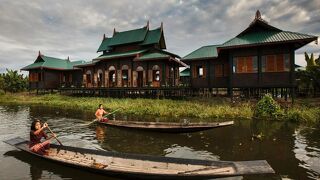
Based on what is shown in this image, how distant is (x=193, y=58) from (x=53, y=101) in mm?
20003

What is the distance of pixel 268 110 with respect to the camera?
17547 millimetres

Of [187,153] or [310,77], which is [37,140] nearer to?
[187,153]


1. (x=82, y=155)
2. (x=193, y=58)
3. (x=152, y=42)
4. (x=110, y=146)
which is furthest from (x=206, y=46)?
(x=82, y=155)

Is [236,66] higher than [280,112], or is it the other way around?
[236,66]

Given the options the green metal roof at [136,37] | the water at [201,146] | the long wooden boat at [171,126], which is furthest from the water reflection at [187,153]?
the green metal roof at [136,37]

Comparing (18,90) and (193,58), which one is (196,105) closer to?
(193,58)

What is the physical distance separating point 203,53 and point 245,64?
4.88 meters

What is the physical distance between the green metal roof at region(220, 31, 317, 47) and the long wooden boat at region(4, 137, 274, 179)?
1538 centimetres

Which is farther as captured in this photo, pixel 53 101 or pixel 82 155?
→ pixel 53 101

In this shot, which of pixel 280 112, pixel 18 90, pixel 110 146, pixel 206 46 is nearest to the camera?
pixel 110 146

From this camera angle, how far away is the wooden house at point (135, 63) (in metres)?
29.1

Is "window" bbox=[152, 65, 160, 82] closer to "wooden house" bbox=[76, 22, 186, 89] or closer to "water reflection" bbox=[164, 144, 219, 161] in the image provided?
"wooden house" bbox=[76, 22, 186, 89]

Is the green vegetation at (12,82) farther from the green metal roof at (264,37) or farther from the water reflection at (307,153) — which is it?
the water reflection at (307,153)

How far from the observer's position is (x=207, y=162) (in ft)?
22.1
